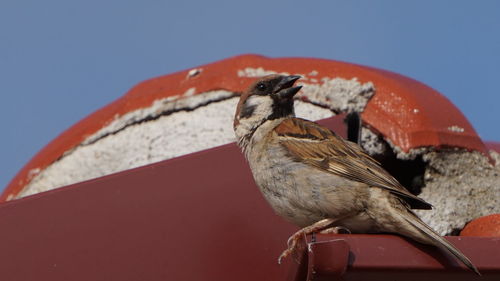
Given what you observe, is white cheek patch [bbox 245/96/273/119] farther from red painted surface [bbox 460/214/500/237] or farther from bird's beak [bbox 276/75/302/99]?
red painted surface [bbox 460/214/500/237]

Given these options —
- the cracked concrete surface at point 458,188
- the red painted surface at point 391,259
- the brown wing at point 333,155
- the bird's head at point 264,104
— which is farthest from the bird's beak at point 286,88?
the red painted surface at point 391,259

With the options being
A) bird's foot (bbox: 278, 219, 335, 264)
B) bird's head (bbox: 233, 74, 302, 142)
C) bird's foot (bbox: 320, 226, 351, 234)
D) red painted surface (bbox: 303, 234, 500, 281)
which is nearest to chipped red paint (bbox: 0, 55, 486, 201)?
bird's head (bbox: 233, 74, 302, 142)

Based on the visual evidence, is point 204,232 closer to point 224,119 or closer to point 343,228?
point 343,228

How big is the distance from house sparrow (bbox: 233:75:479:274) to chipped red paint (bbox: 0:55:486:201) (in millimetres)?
347

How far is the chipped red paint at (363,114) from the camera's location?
364cm

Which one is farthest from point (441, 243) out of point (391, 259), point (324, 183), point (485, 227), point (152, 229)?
point (152, 229)

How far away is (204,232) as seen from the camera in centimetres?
316

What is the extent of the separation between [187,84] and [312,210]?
4.58 ft

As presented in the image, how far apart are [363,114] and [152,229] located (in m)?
0.95

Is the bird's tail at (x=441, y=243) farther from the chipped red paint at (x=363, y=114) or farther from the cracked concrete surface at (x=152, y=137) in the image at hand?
the cracked concrete surface at (x=152, y=137)

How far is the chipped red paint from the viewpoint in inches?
143

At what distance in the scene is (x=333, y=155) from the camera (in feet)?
10.6

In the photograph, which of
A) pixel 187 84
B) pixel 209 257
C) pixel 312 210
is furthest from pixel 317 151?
pixel 187 84

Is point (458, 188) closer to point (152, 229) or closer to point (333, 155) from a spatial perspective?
point (333, 155)
